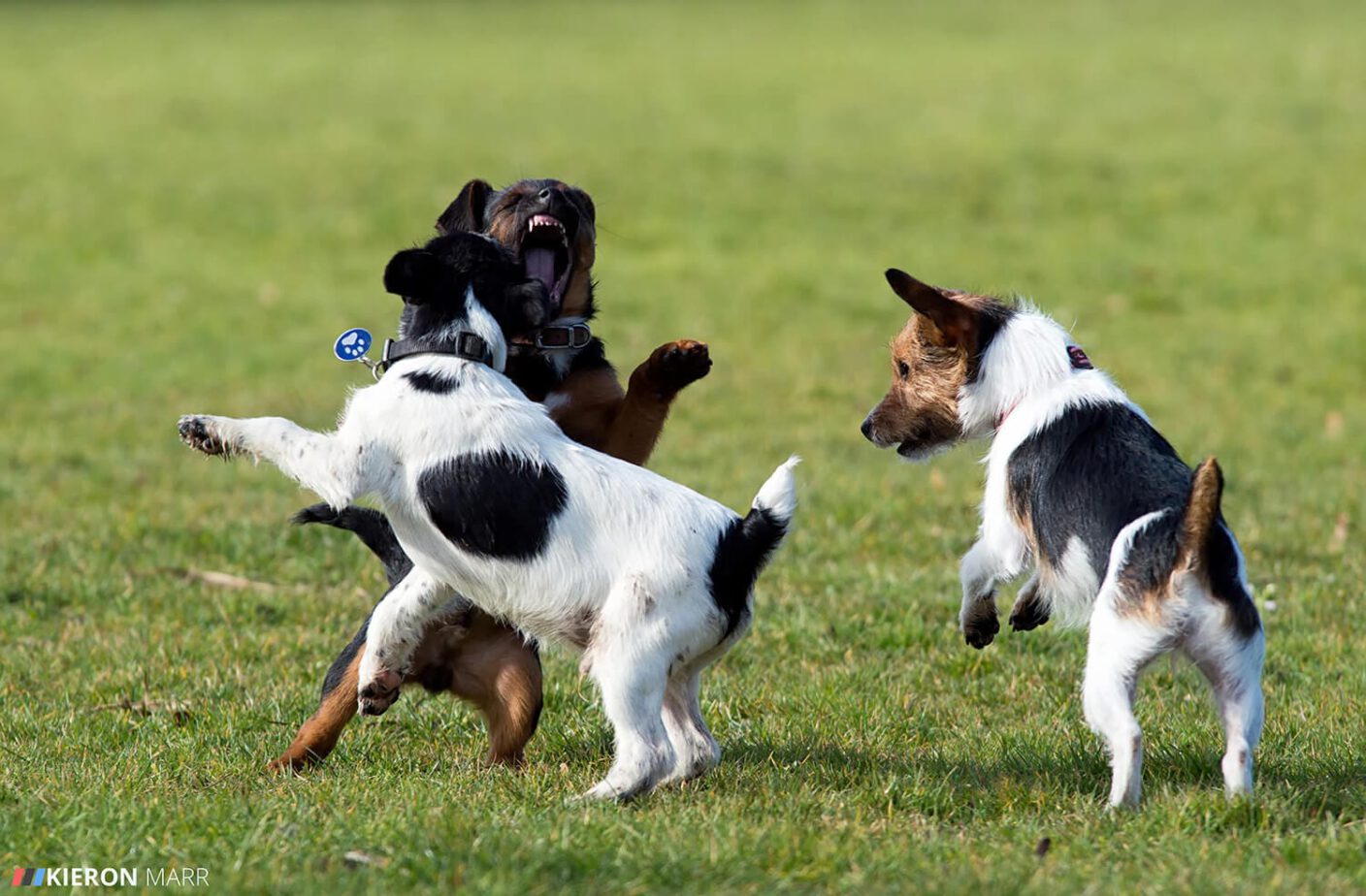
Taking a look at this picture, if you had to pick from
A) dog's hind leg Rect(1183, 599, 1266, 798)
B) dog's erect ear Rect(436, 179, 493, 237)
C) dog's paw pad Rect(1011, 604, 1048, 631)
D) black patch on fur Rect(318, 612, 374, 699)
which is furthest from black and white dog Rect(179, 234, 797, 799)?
dog's hind leg Rect(1183, 599, 1266, 798)

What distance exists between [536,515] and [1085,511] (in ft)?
5.39

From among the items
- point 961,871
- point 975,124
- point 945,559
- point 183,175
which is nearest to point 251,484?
point 945,559

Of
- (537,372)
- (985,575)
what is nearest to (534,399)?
(537,372)

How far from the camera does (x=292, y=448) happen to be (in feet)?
16.6

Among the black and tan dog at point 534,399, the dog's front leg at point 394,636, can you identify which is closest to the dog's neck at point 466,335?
the black and tan dog at point 534,399

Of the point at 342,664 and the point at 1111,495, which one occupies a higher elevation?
the point at 1111,495

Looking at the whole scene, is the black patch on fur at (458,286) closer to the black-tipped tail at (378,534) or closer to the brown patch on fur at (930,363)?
the black-tipped tail at (378,534)

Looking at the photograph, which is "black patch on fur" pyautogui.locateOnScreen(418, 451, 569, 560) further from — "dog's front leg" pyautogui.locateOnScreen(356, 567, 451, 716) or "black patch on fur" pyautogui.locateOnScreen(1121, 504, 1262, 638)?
"black patch on fur" pyautogui.locateOnScreen(1121, 504, 1262, 638)

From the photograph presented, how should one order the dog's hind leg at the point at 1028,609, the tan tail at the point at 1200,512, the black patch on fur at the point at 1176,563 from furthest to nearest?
the dog's hind leg at the point at 1028,609, the black patch on fur at the point at 1176,563, the tan tail at the point at 1200,512

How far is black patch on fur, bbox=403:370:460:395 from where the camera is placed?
5.11 metres

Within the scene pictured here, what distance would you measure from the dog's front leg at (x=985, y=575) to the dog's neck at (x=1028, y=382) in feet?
1.20

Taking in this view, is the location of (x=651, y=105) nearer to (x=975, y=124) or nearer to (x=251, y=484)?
(x=975, y=124)

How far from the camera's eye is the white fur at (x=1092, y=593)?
4.73m

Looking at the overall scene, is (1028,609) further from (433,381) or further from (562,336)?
(433,381)
